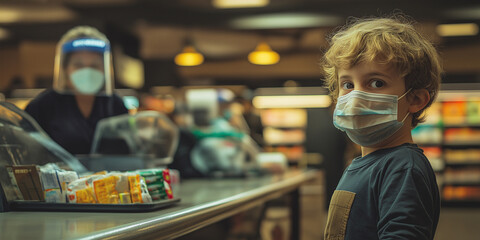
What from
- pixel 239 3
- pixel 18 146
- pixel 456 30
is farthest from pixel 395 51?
pixel 456 30

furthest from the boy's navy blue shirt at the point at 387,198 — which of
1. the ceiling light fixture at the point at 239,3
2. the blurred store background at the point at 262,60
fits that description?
the ceiling light fixture at the point at 239,3

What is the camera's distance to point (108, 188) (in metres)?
1.55

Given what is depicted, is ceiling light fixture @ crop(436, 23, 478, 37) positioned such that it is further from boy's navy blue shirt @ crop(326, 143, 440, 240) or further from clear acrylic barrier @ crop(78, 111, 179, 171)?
boy's navy blue shirt @ crop(326, 143, 440, 240)

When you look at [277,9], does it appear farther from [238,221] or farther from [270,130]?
[238,221]

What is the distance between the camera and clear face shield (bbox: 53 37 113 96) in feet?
8.68

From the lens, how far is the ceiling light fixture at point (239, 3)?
8.59 m

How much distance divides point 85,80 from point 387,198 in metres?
1.89

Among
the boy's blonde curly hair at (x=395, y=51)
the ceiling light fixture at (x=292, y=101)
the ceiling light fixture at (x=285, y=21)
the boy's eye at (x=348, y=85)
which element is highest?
the ceiling light fixture at (x=285, y=21)

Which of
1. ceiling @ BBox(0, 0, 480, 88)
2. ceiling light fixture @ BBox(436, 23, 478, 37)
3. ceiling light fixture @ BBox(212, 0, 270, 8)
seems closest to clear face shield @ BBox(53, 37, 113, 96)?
ceiling @ BBox(0, 0, 480, 88)

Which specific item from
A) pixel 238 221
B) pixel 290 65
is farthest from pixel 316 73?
pixel 238 221

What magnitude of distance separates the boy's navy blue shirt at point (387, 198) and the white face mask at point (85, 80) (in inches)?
65.8

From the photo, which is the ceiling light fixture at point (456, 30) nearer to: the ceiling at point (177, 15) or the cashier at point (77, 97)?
the ceiling at point (177, 15)

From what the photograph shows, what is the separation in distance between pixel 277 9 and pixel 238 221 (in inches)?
237

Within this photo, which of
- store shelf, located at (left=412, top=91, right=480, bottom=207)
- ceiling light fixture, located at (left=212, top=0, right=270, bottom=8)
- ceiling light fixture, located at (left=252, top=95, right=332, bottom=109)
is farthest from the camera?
ceiling light fixture, located at (left=252, top=95, right=332, bottom=109)
